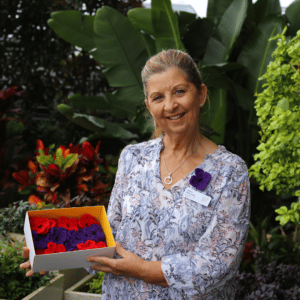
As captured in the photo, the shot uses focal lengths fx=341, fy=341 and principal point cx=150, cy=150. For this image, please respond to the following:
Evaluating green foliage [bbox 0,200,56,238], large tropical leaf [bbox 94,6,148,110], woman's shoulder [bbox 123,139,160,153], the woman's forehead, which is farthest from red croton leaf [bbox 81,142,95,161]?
the woman's forehead

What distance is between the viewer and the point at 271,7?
4477 millimetres

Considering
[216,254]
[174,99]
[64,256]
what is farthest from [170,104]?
Result: [64,256]

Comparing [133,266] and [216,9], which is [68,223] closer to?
[133,266]

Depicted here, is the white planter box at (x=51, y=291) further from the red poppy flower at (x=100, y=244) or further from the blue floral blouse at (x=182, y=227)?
the red poppy flower at (x=100, y=244)

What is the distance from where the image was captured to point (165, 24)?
357 cm

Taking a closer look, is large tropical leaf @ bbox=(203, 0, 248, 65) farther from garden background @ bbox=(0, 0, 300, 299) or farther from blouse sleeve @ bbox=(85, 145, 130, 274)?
blouse sleeve @ bbox=(85, 145, 130, 274)

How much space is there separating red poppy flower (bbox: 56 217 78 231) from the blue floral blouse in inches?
6.1

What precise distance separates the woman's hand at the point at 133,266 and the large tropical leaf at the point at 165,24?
108 inches

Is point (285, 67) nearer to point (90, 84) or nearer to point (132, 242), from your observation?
point (132, 242)

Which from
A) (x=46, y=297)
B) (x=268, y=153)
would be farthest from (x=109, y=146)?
(x=268, y=153)

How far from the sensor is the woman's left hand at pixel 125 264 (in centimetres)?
127

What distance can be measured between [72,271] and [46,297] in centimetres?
39

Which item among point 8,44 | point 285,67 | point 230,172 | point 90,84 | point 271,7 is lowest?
point 230,172

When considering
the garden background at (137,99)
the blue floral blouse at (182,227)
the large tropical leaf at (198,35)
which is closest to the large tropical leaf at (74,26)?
the garden background at (137,99)
